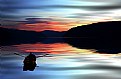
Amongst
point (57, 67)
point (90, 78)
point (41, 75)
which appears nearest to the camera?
point (90, 78)

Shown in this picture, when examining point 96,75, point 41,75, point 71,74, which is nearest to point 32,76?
point 41,75

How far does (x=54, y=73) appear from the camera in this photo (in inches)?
1398

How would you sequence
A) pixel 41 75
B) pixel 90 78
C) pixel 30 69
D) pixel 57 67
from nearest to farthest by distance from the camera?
pixel 90 78 < pixel 41 75 < pixel 30 69 < pixel 57 67

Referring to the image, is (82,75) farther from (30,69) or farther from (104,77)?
(30,69)

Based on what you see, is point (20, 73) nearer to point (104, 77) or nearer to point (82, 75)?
point (82, 75)

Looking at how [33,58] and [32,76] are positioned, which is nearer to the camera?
[32,76]

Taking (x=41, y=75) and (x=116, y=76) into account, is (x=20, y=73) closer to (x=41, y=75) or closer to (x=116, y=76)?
(x=41, y=75)

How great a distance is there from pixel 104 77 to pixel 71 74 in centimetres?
369

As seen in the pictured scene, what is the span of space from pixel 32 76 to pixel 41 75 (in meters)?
1.19

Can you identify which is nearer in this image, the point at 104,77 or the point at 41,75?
the point at 104,77

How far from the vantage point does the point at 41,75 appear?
3456 centimetres

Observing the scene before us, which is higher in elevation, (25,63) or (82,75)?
(25,63)

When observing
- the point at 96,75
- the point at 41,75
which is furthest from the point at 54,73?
the point at 96,75

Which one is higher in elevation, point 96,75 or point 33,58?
point 33,58
